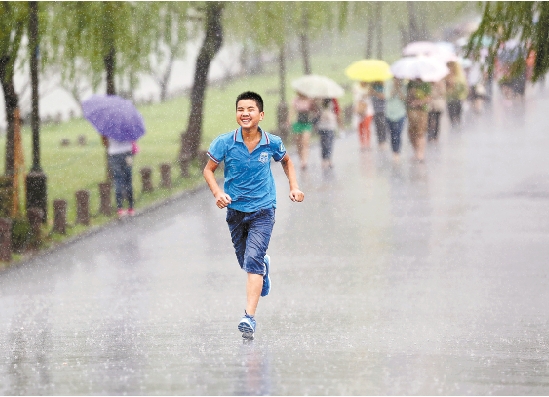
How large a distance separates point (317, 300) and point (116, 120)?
21.4ft

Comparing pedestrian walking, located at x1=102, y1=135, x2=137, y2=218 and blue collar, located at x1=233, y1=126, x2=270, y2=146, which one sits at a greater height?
blue collar, located at x1=233, y1=126, x2=270, y2=146

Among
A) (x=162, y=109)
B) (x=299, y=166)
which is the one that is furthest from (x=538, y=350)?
(x=162, y=109)

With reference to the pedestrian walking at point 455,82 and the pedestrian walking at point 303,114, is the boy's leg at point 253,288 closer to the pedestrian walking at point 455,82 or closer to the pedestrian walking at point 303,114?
the pedestrian walking at point 303,114

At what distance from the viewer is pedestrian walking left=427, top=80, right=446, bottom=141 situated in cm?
2575

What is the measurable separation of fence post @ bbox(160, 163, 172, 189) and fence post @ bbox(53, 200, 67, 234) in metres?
4.68

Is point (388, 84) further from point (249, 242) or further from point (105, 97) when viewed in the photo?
point (249, 242)

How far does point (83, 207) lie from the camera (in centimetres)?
1697

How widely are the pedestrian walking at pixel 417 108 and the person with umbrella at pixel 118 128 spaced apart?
6070 mm

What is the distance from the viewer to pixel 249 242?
27.3 ft

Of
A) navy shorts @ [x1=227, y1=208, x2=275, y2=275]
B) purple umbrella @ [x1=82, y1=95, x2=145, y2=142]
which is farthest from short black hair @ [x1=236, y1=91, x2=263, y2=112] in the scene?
purple umbrella @ [x1=82, y1=95, x2=145, y2=142]

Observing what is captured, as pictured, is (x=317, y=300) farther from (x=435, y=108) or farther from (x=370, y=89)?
(x=435, y=108)

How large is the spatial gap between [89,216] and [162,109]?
1574 inches

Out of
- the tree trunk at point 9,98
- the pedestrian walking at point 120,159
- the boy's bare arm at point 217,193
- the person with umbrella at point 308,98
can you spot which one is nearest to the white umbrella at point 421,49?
the person with umbrella at point 308,98

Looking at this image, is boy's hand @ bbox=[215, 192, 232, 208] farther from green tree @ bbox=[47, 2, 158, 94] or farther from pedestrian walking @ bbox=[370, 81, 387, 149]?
pedestrian walking @ bbox=[370, 81, 387, 149]
